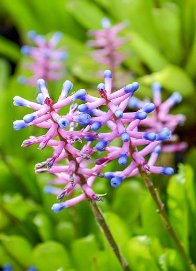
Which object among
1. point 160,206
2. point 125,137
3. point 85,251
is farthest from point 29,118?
point 85,251

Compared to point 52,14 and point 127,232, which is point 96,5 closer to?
point 52,14

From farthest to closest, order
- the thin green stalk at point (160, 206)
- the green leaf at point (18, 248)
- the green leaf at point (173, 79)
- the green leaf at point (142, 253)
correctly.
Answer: the green leaf at point (173, 79) → the green leaf at point (18, 248) → the green leaf at point (142, 253) → the thin green stalk at point (160, 206)

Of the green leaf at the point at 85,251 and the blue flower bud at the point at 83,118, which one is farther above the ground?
the blue flower bud at the point at 83,118

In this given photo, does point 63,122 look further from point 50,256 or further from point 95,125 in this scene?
point 50,256

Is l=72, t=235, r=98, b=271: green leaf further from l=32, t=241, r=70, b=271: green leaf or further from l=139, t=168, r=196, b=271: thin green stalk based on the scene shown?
l=139, t=168, r=196, b=271: thin green stalk

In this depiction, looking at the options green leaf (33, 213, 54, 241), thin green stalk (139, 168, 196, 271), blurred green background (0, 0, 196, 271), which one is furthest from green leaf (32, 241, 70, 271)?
thin green stalk (139, 168, 196, 271)

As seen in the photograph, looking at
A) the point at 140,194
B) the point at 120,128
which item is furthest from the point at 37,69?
the point at 120,128

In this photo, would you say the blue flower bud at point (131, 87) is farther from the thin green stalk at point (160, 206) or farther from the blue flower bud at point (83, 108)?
the thin green stalk at point (160, 206)

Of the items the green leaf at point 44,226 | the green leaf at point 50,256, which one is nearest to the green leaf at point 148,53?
the green leaf at point 44,226
